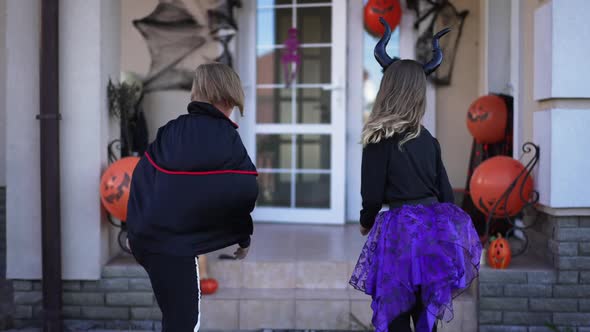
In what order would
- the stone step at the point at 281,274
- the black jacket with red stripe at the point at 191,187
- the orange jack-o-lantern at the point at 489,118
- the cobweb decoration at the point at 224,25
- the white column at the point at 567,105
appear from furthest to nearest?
the cobweb decoration at the point at 224,25, the orange jack-o-lantern at the point at 489,118, the stone step at the point at 281,274, the white column at the point at 567,105, the black jacket with red stripe at the point at 191,187

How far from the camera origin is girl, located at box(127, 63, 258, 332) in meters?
2.11

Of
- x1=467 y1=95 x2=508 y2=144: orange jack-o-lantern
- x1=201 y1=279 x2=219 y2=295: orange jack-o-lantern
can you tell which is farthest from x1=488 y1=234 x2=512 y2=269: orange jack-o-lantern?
x1=201 y1=279 x2=219 y2=295: orange jack-o-lantern

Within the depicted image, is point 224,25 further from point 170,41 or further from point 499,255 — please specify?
point 499,255

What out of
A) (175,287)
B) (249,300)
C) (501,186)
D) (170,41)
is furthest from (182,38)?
(175,287)

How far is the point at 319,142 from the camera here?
527cm

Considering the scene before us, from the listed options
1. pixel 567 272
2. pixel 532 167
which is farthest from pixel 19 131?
pixel 567 272

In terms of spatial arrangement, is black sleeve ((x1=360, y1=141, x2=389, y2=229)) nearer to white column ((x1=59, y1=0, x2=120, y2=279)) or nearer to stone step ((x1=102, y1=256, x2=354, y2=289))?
stone step ((x1=102, y1=256, x2=354, y2=289))

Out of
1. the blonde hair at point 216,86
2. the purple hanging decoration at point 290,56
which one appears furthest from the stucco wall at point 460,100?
the blonde hair at point 216,86

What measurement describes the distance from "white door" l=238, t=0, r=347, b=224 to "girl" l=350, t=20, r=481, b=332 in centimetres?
290

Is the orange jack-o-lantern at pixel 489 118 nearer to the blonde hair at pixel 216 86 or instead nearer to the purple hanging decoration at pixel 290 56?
the purple hanging decoration at pixel 290 56

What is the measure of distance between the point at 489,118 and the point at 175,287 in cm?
296

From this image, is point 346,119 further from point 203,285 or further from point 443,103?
point 203,285

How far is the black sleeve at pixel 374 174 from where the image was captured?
2.26 m

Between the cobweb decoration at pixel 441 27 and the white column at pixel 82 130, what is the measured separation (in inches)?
108
